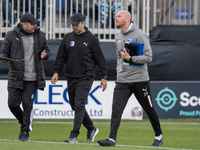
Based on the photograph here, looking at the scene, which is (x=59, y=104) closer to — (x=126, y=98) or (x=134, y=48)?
(x=126, y=98)

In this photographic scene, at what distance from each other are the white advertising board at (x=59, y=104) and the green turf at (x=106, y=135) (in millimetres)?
168

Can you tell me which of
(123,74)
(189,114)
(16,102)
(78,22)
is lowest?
(189,114)

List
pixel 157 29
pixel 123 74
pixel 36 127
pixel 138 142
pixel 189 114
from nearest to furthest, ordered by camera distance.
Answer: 1. pixel 123 74
2. pixel 138 142
3. pixel 36 127
4. pixel 189 114
5. pixel 157 29

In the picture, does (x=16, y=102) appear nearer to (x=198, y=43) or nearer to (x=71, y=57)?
(x=71, y=57)

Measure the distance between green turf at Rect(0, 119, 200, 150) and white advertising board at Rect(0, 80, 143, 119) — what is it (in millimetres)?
168

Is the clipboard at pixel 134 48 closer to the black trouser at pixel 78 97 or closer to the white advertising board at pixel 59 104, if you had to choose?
the black trouser at pixel 78 97

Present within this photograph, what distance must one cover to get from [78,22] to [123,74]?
1.03 m

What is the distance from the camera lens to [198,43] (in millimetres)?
11539

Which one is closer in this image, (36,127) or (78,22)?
(78,22)

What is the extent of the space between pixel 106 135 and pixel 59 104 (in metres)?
2.72

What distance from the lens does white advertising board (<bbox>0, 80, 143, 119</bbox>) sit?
34.9ft

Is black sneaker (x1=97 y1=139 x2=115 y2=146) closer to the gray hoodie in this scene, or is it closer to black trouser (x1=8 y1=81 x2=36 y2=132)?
the gray hoodie

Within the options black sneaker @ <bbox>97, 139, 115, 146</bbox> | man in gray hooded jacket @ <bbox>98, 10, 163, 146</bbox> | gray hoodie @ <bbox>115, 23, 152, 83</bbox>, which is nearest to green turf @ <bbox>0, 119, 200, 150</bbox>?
black sneaker @ <bbox>97, 139, 115, 146</bbox>

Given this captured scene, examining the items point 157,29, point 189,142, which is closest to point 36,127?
point 189,142
